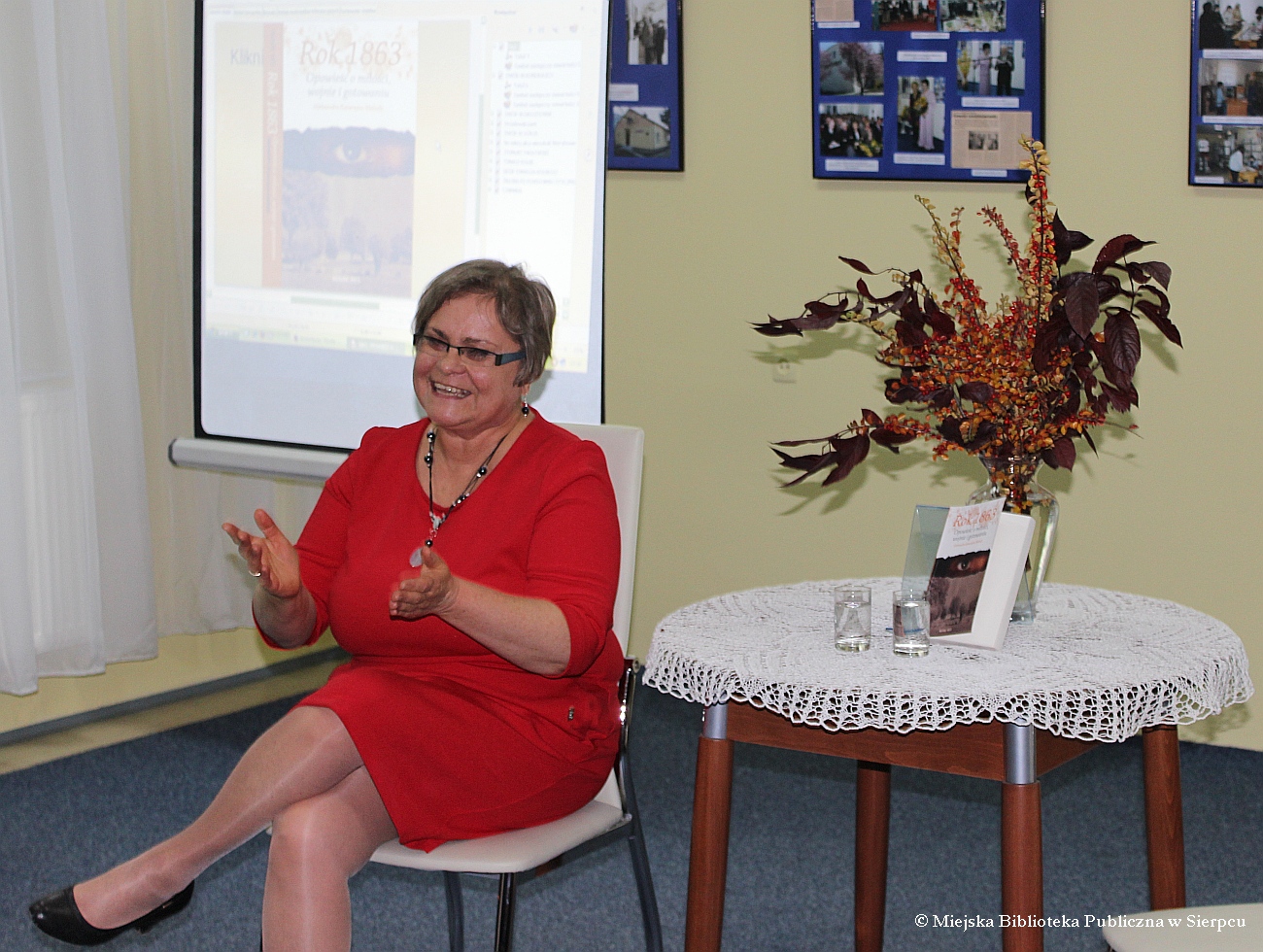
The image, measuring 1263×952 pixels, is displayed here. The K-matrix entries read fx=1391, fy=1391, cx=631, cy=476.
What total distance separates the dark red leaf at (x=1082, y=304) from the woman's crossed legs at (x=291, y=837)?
1.03 m

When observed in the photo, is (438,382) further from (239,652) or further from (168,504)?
(239,652)

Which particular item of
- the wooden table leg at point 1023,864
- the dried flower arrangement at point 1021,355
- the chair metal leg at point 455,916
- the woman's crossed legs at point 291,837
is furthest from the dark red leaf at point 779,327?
the chair metal leg at point 455,916

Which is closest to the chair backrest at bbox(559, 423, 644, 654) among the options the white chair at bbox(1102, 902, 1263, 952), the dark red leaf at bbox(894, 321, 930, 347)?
the dark red leaf at bbox(894, 321, 930, 347)

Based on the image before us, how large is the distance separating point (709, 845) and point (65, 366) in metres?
2.13

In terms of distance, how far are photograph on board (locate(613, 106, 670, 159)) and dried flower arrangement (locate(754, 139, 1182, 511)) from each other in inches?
80.6

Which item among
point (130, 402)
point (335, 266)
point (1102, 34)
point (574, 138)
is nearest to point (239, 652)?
point (130, 402)

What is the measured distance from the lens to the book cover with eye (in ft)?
5.87

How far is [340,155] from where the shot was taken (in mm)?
3008

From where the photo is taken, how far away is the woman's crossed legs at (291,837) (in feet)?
5.32

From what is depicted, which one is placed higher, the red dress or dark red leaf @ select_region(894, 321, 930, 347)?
dark red leaf @ select_region(894, 321, 930, 347)

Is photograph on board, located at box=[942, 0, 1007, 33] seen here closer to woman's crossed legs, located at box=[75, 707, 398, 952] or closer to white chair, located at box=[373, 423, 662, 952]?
white chair, located at box=[373, 423, 662, 952]

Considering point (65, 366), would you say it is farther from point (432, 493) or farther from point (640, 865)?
point (640, 865)

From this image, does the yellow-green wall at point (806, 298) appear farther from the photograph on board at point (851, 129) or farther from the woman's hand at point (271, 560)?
the woman's hand at point (271, 560)

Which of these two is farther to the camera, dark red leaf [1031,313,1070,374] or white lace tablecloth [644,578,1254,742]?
dark red leaf [1031,313,1070,374]
